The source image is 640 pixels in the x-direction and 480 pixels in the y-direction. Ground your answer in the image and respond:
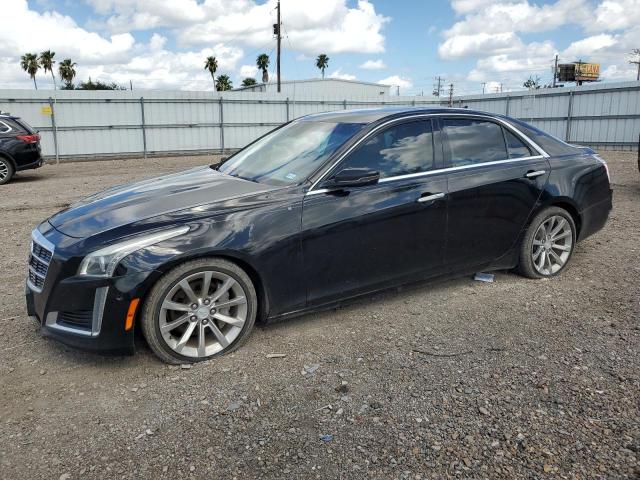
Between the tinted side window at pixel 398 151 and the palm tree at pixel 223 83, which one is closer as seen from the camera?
the tinted side window at pixel 398 151

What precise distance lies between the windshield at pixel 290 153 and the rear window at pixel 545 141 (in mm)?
1733

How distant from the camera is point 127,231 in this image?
3.23m

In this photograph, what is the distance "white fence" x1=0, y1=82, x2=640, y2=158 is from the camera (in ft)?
64.1

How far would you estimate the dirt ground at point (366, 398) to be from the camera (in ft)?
8.20

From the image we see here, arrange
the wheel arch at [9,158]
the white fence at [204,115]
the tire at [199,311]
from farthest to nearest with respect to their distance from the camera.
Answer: the white fence at [204,115]
the wheel arch at [9,158]
the tire at [199,311]

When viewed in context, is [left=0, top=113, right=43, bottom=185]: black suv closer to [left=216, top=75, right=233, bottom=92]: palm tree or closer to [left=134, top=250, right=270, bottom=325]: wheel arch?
[left=134, top=250, right=270, bottom=325]: wheel arch

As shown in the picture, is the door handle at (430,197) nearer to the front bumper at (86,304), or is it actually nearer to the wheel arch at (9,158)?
the front bumper at (86,304)

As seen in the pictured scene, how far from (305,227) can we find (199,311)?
89 cm

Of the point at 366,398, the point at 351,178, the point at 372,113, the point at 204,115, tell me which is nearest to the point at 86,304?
the point at 366,398

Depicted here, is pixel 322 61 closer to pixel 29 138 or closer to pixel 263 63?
pixel 263 63

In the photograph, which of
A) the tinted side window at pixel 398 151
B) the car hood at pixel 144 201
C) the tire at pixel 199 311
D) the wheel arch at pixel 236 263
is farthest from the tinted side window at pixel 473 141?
the tire at pixel 199 311

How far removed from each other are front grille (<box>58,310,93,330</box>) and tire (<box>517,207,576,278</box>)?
3.62 metres

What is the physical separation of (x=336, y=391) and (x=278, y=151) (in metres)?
2.13

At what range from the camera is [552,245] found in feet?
16.3
